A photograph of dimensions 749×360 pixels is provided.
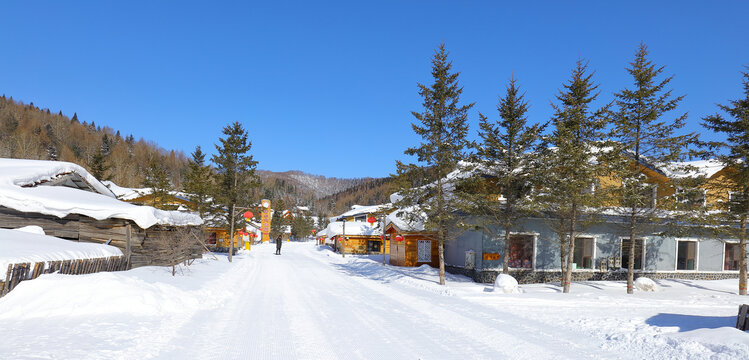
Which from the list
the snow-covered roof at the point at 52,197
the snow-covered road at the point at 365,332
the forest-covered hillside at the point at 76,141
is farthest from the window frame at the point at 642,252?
the forest-covered hillside at the point at 76,141

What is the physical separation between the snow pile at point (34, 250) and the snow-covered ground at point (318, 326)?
58 cm

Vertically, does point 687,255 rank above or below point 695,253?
below

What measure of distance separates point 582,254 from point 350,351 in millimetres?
19210

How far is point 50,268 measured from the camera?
31.1ft

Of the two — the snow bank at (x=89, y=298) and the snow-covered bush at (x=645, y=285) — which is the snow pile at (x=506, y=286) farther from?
the snow bank at (x=89, y=298)

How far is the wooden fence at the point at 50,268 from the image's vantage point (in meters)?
8.21

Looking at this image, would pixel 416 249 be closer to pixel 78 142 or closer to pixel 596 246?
pixel 596 246

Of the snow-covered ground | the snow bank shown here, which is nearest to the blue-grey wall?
the snow-covered ground

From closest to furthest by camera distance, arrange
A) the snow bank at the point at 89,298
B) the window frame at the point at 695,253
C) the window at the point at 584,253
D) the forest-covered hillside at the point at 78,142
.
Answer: the snow bank at the point at 89,298 → the window at the point at 584,253 → the window frame at the point at 695,253 → the forest-covered hillside at the point at 78,142

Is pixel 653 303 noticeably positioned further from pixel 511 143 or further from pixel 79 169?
A: pixel 79 169

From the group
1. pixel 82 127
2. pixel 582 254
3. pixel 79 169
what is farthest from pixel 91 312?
pixel 82 127

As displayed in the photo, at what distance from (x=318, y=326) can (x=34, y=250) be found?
6916 millimetres

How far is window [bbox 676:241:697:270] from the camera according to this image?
Answer: 77.6ft

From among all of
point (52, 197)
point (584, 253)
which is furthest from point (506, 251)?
point (52, 197)
